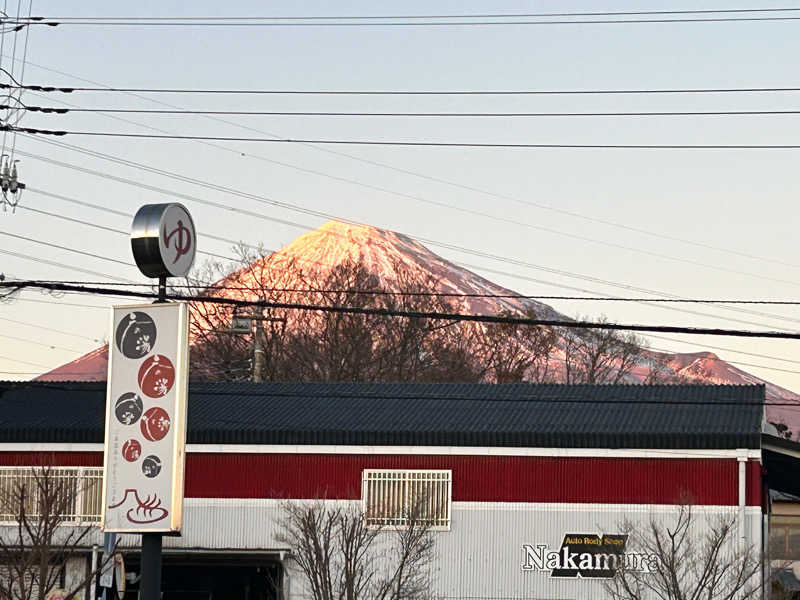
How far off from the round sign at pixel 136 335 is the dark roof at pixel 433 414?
24.1 meters

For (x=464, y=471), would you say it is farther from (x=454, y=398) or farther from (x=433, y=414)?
(x=454, y=398)

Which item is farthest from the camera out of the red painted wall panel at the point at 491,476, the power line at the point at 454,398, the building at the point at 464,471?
the power line at the point at 454,398

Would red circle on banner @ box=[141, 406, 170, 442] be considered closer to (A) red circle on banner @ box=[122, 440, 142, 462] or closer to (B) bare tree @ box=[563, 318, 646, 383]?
(A) red circle on banner @ box=[122, 440, 142, 462]

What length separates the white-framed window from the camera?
132ft

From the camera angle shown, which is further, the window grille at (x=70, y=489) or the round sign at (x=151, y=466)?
the window grille at (x=70, y=489)

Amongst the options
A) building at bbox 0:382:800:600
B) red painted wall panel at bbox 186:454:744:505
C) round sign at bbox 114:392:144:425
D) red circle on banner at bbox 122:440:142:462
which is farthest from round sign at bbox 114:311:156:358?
red painted wall panel at bbox 186:454:744:505

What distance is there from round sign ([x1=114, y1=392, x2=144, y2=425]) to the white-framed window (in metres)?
24.0

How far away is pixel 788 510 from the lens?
80.6 m

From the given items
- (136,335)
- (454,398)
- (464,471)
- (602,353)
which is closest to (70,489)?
(464,471)

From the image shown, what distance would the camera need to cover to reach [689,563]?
3753 centimetres

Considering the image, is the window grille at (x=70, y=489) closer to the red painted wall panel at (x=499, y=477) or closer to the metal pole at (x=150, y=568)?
the red painted wall panel at (x=499, y=477)

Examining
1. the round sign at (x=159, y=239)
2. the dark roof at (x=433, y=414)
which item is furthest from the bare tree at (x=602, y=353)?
the round sign at (x=159, y=239)

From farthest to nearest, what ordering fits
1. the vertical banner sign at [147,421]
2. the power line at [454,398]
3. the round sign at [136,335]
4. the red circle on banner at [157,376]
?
the power line at [454,398] < the round sign at [136,335] < the red circle on banner at [157,376] < the vertical banner sign at [147,421]

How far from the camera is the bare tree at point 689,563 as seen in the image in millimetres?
36375
